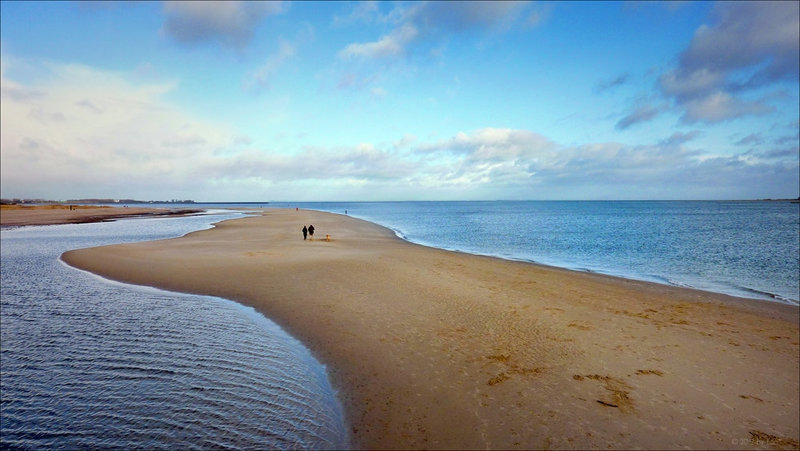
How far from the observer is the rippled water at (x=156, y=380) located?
22.6ft

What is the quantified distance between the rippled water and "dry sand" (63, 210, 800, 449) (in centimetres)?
105

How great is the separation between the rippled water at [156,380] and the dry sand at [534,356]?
1.05 meters

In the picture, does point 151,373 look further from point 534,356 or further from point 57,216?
point 57,216

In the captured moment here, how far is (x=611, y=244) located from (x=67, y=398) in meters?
46.9

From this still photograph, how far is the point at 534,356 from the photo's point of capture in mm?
10422

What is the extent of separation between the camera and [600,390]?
862cm

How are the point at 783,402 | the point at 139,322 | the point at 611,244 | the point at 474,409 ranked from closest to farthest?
1. the point at 474,409
2. the point at 783,402
3. the point at 139,322
4. the point at 611,244

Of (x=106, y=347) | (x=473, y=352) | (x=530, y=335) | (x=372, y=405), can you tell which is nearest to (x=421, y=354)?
(x=473, y=352)

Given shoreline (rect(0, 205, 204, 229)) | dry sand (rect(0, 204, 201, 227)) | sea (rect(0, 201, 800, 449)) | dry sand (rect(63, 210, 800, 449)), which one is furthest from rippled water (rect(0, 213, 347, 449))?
dry sand (rect(0, 204, 201, 227))

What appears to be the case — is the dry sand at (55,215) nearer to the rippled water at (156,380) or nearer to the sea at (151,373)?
the sea at (151,373)

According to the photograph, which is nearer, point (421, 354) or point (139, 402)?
point (139, 402)

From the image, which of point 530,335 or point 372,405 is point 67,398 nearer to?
point 372,405

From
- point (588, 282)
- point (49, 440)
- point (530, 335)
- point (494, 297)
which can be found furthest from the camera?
point (588, 282)

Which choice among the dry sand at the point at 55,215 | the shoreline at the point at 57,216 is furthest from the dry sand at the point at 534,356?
the dry sand at the point at 55,215
